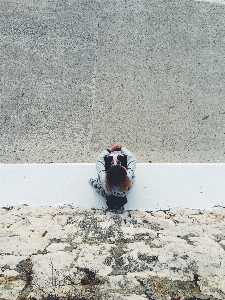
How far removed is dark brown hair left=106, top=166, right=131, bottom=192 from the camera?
4.11 meters

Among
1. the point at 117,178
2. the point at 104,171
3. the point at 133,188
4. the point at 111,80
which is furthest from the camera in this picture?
the point at 111,80

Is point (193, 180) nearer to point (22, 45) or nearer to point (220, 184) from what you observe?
point (220, 184)

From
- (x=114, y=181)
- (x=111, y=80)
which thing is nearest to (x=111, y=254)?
(x=114, y=181)

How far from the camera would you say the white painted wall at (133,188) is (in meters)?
4.51

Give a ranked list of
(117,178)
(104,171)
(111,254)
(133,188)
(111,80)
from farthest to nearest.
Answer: (111,80) < (133,188) < (104,171) < (117,178) < (111,254)

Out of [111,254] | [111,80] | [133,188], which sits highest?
[111,80]

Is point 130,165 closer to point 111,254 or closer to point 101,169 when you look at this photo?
point 101,169

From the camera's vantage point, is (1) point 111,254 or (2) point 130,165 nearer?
(1) point 111,254

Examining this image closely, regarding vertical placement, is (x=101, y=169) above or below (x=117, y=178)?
above

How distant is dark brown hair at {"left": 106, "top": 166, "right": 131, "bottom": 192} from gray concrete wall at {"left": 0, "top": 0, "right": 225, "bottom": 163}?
128 cm

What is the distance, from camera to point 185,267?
9.80 ft

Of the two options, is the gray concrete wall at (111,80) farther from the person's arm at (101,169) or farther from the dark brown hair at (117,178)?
the dark brown hair at (117,178)

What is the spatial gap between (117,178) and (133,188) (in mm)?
644

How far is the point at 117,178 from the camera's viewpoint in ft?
13.5
